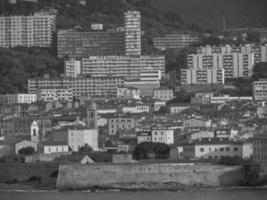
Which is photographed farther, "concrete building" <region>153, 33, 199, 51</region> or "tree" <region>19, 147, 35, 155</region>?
"concrete building" <region>153, 33, 199, 51</region>

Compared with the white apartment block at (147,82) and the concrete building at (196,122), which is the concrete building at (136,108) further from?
the white apartment block at (147,82)

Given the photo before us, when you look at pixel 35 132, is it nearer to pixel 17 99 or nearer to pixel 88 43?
pixel 17 99

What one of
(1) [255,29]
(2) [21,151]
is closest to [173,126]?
(2) [21,151]

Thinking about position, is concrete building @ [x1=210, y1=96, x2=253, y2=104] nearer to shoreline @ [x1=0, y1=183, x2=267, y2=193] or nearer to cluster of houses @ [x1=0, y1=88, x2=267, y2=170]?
cluster of houses @ [x1=0, y1=88, x2=267, y2=170]

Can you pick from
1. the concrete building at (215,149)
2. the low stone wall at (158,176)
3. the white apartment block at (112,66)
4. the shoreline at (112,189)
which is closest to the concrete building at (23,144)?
the concrete building at (215,149)

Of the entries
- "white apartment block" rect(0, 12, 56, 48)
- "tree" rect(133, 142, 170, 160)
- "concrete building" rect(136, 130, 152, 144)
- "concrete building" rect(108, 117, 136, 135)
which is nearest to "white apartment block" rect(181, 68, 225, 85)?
"white apartment block" rect(0, 12, 56, 48)

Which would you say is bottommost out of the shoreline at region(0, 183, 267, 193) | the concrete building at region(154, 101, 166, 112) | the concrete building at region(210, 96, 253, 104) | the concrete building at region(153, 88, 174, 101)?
the shoreline at region(0, 183, 267, 193)

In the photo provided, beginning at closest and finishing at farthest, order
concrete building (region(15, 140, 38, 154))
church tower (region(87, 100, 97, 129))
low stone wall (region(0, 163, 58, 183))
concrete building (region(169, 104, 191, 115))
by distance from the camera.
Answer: low stone wall (region(0, 163, 58, 183))
concrete building (region(15, 140, 38, 154))
church tower (region(87, 100, 97, 129))
concrete building (region(169, 104, 191, 115))
